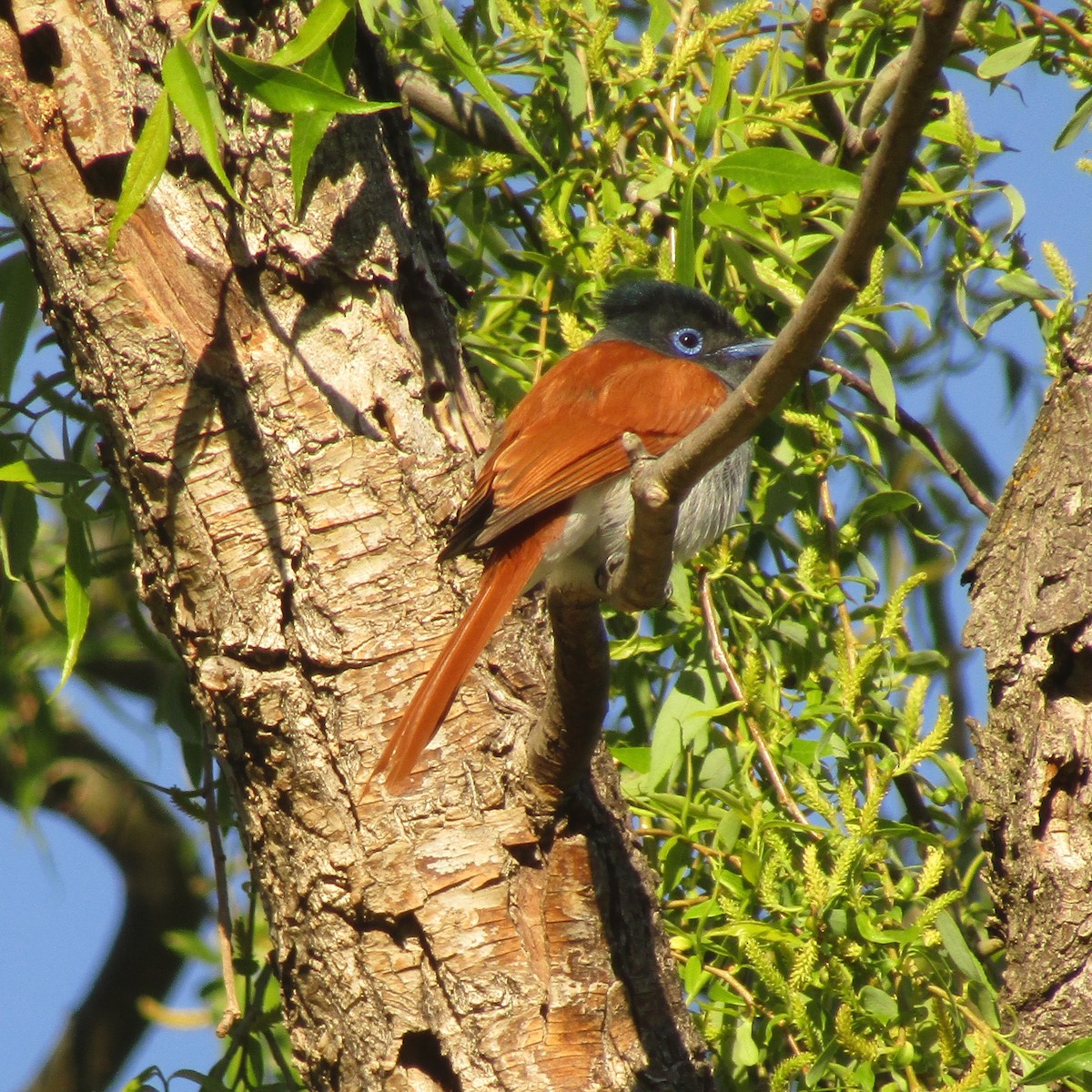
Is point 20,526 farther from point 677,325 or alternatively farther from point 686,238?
point 677,325

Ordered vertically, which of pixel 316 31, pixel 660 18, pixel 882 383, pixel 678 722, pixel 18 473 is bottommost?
pixel 678 722

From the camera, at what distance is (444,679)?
235 centimetres

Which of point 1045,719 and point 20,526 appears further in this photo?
point 20,526

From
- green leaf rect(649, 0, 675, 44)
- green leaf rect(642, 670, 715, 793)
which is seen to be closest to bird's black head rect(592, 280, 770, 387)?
green leaf rect(649, 0, 675, 44)

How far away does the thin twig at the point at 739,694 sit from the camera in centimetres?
264

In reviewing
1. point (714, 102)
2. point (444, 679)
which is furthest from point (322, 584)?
point (714, 102)

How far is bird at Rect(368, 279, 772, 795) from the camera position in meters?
2.42

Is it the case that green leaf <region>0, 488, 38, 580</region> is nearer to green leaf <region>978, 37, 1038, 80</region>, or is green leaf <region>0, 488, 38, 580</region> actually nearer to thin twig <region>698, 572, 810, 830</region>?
thin twig <region>698, 572, 810, 830</region>

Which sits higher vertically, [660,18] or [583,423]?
Answer: [660,18]

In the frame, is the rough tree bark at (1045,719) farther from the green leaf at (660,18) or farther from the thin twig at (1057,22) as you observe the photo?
the green leaf at (660,18)

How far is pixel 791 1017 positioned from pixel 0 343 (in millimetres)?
2095

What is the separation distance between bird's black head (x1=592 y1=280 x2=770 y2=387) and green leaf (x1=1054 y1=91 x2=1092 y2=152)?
84 cm

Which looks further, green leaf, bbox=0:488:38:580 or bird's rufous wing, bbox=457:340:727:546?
green leaf, bbox=0:488:38:580

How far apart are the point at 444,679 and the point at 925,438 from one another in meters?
1.35
